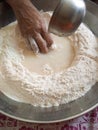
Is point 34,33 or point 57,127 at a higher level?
point 34,33

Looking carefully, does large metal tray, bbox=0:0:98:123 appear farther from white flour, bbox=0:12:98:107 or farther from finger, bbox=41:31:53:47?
finger, bbox=41:31:53:47

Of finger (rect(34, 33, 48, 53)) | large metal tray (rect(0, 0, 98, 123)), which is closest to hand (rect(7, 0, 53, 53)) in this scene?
finger (rect(34, 33, 48, 53))

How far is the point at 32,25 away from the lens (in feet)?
2.10

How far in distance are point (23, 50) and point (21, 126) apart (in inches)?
6.9

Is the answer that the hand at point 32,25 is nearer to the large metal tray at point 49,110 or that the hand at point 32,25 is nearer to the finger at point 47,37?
the finger at point 47,37

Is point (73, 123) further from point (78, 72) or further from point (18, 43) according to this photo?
point (18, 43)

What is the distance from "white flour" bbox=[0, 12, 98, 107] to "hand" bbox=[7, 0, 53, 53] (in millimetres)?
40

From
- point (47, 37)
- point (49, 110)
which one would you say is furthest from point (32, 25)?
point (49, 110)

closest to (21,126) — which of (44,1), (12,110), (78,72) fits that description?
(12,110)

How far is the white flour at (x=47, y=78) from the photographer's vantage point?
0.57m

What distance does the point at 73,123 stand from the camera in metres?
0.58

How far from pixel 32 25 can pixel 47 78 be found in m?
0.13

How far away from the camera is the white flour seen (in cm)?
57

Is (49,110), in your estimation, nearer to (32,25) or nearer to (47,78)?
(47,78)
